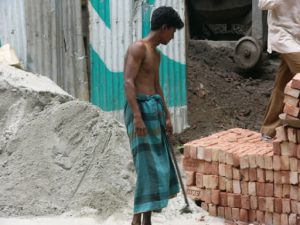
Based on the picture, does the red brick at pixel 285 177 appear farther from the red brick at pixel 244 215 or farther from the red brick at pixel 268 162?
the red brick at pixel 244 215

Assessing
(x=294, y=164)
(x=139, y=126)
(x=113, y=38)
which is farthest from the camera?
(x=113, y=38)

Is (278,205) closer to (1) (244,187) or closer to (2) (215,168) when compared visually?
(1) (244,187)

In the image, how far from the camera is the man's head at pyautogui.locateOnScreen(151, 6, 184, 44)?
455 centimetres

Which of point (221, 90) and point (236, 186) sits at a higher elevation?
point (221, 90)

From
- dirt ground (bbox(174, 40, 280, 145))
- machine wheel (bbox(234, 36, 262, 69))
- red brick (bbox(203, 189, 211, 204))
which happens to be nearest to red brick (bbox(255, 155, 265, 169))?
red brick (bbox(203, 189, 211, 204))

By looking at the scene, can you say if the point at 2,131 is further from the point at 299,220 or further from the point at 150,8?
the point at 299,220

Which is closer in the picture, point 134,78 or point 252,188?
point 134,78

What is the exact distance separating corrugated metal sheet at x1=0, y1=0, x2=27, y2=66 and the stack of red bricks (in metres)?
2.22

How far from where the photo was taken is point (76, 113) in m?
5.92

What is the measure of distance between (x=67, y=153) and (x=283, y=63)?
1.99 meters

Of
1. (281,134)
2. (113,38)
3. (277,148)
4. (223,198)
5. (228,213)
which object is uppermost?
(113,38)

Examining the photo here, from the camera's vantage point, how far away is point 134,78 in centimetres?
450

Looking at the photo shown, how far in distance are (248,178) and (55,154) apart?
168 cm

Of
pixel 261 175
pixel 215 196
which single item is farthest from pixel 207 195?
pixel 261 175
